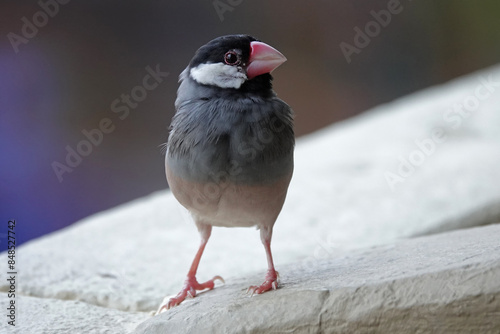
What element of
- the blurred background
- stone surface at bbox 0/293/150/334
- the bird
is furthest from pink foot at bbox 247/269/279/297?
the blurred background

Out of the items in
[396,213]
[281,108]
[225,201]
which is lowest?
[396,213]

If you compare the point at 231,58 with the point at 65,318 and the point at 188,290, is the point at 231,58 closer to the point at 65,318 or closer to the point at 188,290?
the point at 188,290

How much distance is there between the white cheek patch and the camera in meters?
2.39

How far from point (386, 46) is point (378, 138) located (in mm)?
3224

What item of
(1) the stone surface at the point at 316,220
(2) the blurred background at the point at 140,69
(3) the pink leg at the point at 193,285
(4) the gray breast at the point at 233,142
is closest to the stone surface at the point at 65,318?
(1) the stone surface at the point at 316,220

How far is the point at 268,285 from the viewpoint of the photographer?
2.38 metres

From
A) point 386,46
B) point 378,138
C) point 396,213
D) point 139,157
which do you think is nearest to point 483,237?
point 396,213

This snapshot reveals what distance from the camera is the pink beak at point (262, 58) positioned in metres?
2.37

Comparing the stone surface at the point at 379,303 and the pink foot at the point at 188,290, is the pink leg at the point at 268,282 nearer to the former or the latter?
the stone surface at the point at 379,303

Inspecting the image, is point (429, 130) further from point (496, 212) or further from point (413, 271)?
point (413, 271)

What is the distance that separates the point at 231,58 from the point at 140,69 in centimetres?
432

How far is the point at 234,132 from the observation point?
2.31 meters

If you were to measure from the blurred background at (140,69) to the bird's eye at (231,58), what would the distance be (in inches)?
89.2

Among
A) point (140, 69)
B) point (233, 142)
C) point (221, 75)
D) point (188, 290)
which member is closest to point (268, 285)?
point (188, 290)
